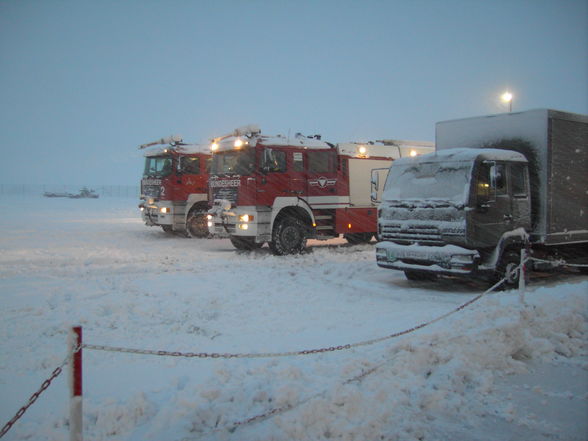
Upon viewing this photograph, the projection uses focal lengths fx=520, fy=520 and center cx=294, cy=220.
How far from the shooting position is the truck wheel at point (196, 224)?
18719 millimetres

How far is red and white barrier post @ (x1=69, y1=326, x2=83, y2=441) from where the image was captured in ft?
10.8

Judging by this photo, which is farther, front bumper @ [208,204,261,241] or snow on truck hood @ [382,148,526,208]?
front bumper @ [208,204,261,241]

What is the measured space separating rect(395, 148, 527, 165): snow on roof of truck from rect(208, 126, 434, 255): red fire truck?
16.6 feet

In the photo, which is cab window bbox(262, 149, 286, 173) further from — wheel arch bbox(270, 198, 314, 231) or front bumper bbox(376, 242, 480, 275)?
front bumper bbox(376, 242, 480, 275)

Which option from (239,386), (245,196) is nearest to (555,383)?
(239,386)

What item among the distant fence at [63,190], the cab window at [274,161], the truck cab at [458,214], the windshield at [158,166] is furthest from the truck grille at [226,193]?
the distant fence at [63,190]

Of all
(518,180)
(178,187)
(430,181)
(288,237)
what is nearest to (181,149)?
(178,187)

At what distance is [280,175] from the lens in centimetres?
1451

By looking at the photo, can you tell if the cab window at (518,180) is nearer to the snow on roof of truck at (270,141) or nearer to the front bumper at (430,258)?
the front bumper at (430,258)

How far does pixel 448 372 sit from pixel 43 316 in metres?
5.57

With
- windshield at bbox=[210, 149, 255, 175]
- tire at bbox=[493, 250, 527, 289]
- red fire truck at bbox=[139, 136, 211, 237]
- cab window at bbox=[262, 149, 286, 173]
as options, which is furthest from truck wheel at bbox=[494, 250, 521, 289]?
red fire truck at bbox=[139, 136, 211, 237]

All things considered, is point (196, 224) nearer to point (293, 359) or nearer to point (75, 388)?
point (293, 359)

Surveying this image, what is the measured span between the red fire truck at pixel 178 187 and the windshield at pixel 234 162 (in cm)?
369

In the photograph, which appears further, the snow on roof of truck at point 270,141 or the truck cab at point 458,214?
the snow on roof of truck at point 270,141
